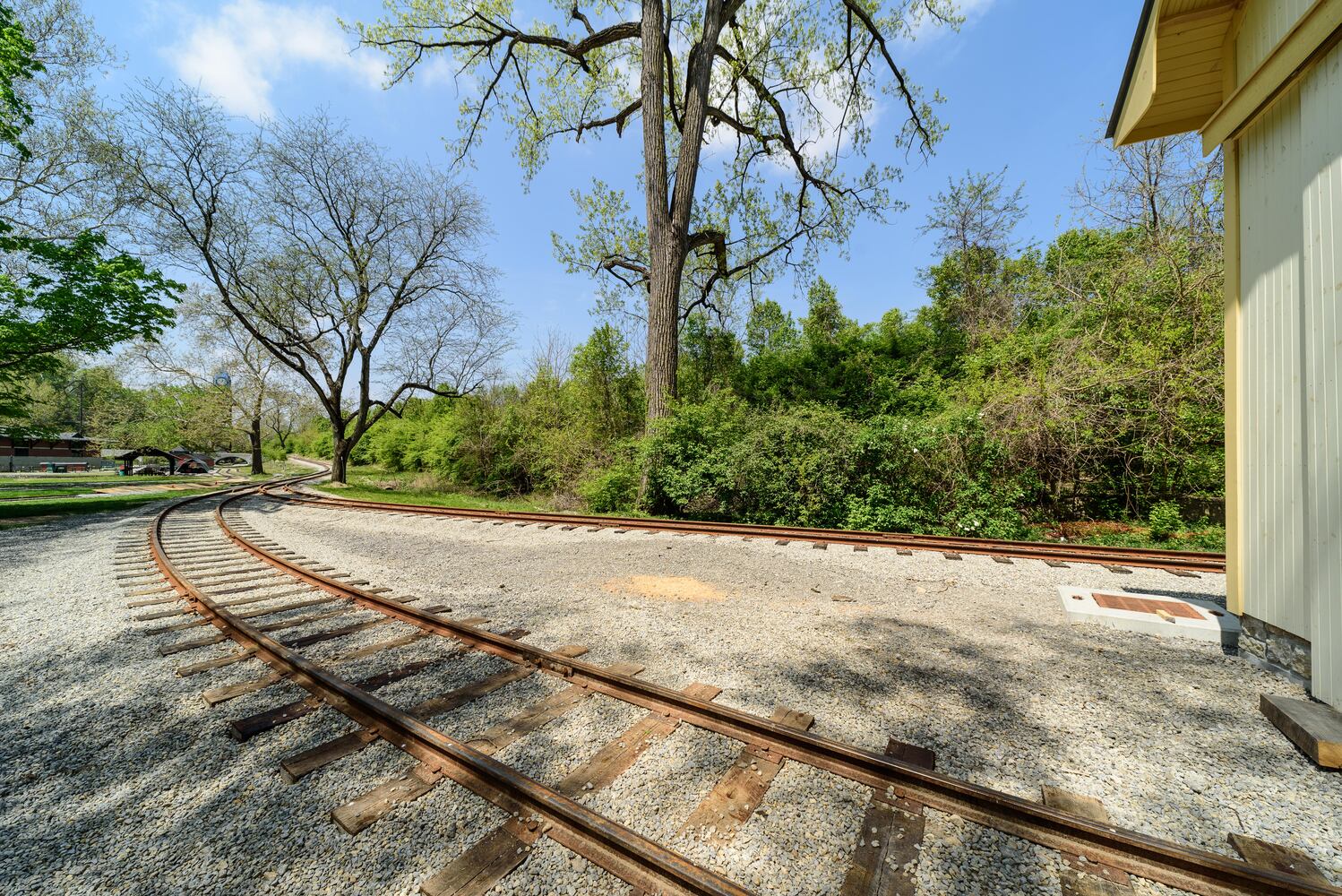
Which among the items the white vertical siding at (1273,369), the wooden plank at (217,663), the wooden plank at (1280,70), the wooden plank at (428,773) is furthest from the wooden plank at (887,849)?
the wooden plank at (1280,70)

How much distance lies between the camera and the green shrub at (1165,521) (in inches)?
322

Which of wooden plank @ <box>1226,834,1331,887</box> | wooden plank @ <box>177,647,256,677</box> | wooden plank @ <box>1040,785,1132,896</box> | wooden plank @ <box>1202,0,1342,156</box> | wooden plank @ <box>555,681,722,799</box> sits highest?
wooden plank @ <box>1202,0,1342,156</box>

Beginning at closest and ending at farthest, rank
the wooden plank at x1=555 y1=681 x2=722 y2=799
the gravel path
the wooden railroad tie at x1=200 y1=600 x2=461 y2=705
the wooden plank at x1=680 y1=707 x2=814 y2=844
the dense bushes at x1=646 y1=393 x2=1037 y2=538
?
the gravel path, the wooden plank at x1=680 y1=707 x2=814 y2=844, the wooden plank at x1=555 y1=681 x2=722 y2=799, the wooden railroad tie at x1=200 y1=600 x2=461 y2=705, the dense bushes at x1=646 y1=393 x2=1037 y2=538

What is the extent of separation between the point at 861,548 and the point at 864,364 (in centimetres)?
902

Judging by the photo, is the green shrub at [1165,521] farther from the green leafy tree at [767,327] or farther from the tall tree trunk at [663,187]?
the green leafy tree at [767,327]

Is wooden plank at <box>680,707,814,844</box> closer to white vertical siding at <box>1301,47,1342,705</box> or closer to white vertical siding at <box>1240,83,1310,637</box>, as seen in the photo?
white vertical siding at <box>1301,47,1342,705</box>

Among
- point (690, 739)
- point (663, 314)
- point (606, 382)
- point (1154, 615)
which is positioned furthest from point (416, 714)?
point (606, 382)

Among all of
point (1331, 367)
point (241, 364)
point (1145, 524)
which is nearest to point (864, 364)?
point (1145, 524)

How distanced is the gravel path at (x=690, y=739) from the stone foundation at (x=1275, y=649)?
129 mm

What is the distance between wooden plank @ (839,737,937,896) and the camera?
1.69 m

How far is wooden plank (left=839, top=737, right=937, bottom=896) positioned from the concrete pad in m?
3.03

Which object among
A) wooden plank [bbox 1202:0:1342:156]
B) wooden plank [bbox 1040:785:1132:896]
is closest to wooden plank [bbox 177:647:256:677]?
wooden plank [bbox 1040:785:1132:896]

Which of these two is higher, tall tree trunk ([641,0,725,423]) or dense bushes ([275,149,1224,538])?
tall tree trunk ([641,0,725,423])

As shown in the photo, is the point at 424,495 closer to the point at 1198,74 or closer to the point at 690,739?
the point at 690,739
